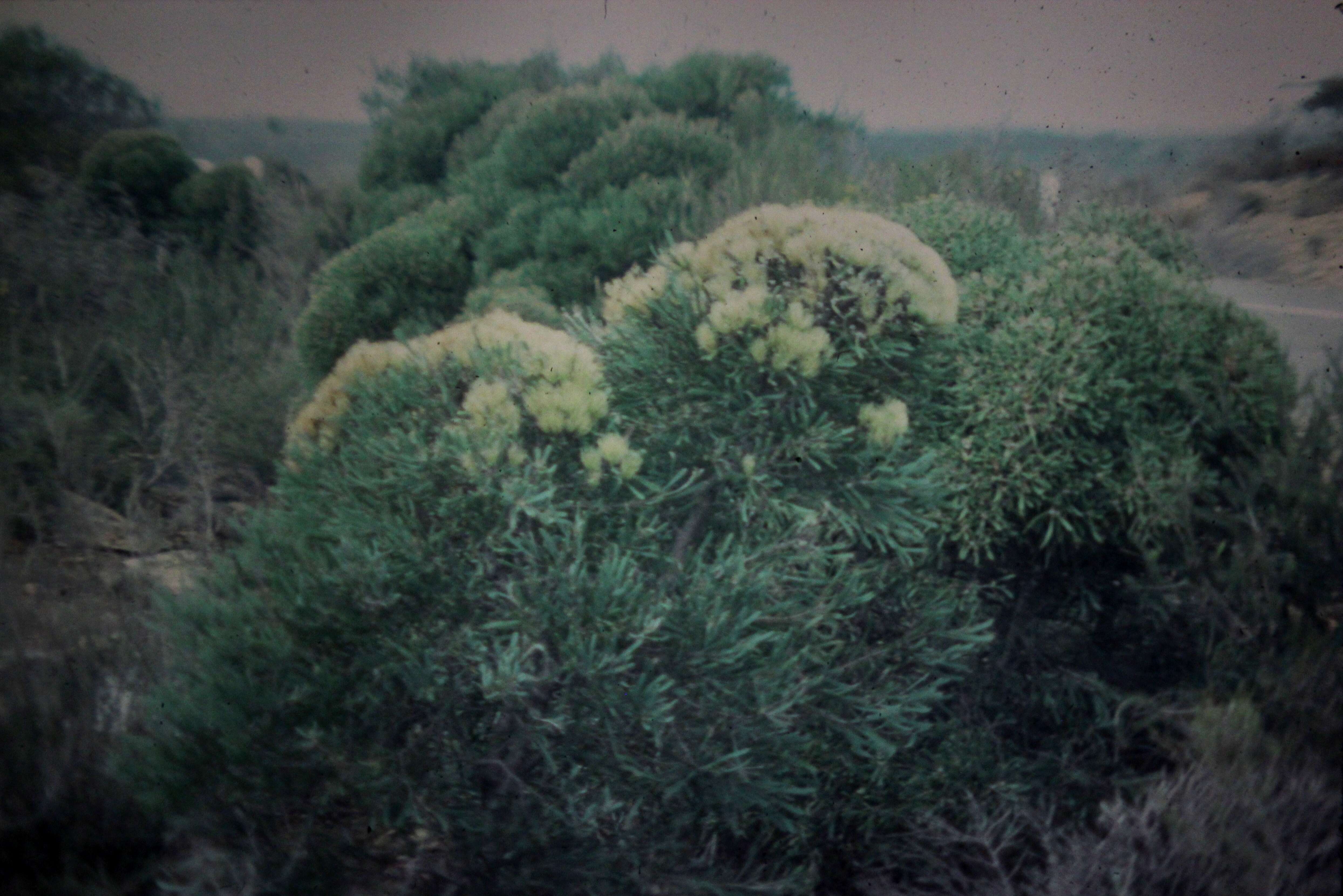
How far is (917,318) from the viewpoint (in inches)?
99.7

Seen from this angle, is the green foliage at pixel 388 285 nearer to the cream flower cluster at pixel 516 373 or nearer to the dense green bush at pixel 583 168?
the dense green bush at pixel 583 168

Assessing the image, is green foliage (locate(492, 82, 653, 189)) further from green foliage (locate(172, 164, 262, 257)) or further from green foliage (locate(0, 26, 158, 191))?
green foliage (locate(0, 26, 158, 191))

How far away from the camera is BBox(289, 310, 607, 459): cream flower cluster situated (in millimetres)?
2406

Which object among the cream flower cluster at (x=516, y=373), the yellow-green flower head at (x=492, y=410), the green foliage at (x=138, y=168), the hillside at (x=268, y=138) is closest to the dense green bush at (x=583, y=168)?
the hillside at (x=268, y=138)

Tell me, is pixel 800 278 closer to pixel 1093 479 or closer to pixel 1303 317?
pixel 1093 479

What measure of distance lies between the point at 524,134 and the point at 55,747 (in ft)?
15.9

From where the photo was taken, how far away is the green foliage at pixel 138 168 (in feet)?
12.2

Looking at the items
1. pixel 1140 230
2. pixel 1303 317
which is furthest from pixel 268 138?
pixel 1303 317

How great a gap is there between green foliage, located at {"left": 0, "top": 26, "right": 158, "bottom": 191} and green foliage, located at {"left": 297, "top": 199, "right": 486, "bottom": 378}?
154 centimetres

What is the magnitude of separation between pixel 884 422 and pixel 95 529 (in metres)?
3.70

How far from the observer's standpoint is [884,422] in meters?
2.50

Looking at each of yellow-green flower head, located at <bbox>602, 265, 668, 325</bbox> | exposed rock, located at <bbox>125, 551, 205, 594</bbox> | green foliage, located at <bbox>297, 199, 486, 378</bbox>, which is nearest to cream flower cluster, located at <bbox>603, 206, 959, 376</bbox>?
yellow-green flower head, located at <bbox>602, 265, 668, 325</bbox>

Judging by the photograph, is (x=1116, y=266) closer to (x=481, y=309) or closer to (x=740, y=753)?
(x=740, y=753)

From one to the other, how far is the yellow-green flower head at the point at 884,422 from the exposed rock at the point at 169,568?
2563 millimetres
